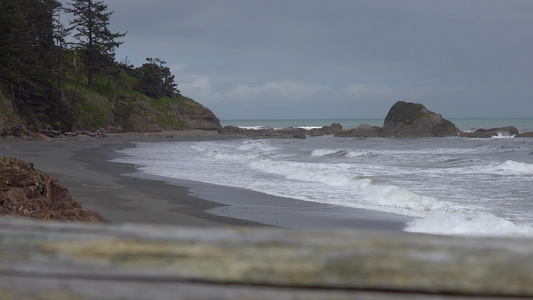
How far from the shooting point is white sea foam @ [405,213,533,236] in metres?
8.72

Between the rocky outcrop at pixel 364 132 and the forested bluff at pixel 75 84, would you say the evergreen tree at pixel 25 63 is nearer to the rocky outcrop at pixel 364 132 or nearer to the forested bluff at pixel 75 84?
the forested bluff at pixel 75 84

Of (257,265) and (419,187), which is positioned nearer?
(257,265)

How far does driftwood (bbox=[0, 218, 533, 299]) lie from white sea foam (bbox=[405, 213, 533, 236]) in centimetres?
826

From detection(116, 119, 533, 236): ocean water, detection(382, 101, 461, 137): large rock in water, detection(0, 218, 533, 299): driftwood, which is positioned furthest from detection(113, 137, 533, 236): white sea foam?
detection(382, 101, 461, 137): large rock in water

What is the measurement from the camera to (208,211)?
10.2m

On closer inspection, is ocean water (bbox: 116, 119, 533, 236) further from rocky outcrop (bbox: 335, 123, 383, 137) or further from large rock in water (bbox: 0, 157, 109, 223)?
rocky outcrop (bbox: 335, 123, 383, 137)

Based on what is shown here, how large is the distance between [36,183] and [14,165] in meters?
0.36

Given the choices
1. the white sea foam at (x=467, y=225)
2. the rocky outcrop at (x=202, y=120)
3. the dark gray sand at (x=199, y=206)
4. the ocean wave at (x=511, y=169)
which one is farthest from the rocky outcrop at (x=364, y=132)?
the white sea foam at (x=467, y=225)

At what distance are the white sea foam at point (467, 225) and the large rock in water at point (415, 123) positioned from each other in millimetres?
47793

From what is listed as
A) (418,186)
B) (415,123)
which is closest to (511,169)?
(418,186)

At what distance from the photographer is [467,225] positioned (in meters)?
9.16

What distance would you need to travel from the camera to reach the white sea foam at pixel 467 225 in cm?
872

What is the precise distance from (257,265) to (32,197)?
547cm

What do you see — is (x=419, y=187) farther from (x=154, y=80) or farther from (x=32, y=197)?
(x=154, y=80)
